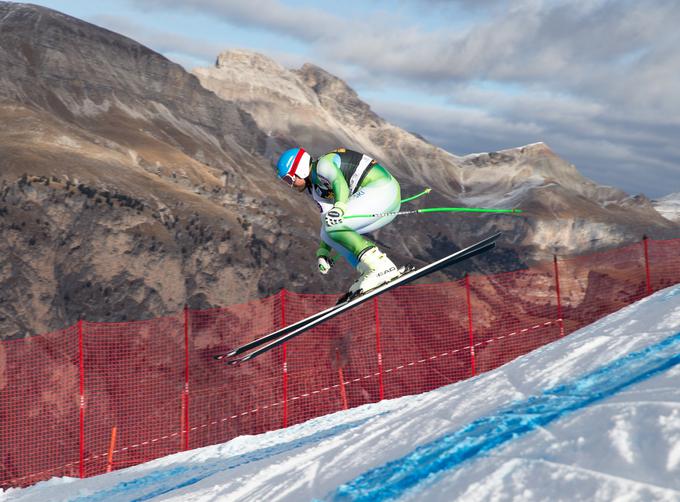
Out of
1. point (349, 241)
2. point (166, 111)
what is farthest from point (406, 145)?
point (349, 241)

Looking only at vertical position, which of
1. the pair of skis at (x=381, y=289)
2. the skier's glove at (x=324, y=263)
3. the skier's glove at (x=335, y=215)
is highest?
the skier's glove at (x=335, y=215)

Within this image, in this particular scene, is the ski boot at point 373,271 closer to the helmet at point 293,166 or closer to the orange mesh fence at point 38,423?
the helmet at point 293,166

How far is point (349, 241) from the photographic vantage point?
8203 millimetres

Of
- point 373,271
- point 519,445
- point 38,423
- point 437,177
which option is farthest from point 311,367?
point 437,177

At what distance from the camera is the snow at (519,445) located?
431 cm

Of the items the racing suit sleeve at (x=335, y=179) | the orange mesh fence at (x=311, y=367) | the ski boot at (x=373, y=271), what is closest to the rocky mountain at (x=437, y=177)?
the orange mesh fence at (x=311, y=367)

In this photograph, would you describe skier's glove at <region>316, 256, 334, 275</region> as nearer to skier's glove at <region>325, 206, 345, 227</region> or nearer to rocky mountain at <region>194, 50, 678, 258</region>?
skier's glove at <region>325, 206, 345, 227</region>

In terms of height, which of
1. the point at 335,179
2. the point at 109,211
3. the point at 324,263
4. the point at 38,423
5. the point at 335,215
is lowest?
the point at 38,423

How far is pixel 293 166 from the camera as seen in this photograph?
8.03 meters

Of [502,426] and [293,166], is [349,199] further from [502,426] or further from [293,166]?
[502,426]

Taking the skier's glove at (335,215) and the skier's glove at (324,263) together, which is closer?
the skier's glove at (335,215)

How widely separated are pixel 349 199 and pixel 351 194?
17 centimetres

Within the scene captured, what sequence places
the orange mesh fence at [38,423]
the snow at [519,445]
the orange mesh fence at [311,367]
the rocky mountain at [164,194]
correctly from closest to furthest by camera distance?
the snow at [519,445], the orange mesh fence at [311,367], the orange mesh fence at [38,423], the rocky mountain at [164,194]

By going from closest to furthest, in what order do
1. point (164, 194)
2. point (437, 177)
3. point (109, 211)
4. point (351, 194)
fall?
1. point (351, 194)
2. point (109, 211)
3. point (164, 194)
4. point (437, 177)
